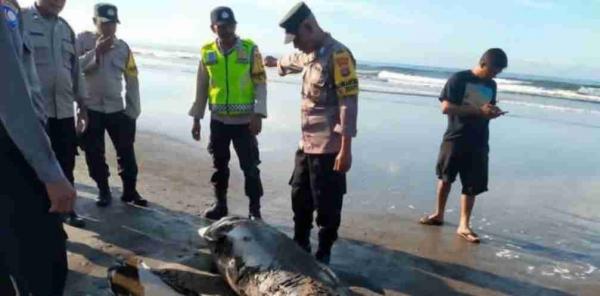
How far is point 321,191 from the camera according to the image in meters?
4.88

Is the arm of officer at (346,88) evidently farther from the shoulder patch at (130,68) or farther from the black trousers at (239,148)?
the shoulder patch at (130,68)

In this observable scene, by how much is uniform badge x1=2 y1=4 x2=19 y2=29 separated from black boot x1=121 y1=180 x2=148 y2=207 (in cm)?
423

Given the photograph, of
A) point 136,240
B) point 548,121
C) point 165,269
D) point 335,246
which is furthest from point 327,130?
point 548,121

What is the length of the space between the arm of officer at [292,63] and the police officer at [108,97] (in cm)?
200

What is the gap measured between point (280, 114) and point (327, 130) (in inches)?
401

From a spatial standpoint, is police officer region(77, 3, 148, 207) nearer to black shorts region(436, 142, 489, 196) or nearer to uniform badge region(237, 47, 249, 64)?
uniform badge region(237, 47, 249, 64)

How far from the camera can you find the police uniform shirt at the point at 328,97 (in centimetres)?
457

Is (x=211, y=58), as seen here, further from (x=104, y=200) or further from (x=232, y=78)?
(x=104, y=200)

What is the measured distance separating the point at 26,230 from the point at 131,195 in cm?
401

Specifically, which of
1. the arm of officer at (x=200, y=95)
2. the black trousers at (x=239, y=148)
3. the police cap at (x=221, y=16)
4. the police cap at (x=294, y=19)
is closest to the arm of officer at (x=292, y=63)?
the police cap at (x=294, y=19)

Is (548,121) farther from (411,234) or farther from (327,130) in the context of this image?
(327,130)

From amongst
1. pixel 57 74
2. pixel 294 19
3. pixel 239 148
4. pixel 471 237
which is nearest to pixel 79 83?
pixel 57 74

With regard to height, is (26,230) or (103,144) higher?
(26,230)

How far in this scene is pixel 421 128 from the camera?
13922 millimetres
